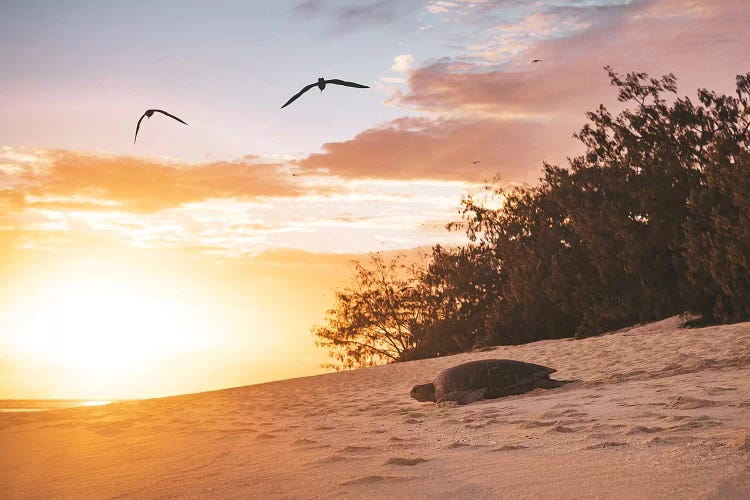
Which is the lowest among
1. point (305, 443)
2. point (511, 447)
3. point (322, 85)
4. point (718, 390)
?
point (718, 390)

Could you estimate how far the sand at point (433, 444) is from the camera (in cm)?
410

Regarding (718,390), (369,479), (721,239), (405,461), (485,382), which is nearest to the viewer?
(369,479)

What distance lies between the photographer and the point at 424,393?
1011cm

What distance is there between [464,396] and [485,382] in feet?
1.43

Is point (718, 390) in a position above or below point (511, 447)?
below

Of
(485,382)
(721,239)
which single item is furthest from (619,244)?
(485,382)

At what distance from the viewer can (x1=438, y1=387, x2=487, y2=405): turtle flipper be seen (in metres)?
9.45

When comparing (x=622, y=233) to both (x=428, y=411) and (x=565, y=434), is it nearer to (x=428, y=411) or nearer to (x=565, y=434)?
(x=428, y=411)

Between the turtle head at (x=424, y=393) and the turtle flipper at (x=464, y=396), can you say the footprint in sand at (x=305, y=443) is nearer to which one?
the turtle flipper at (x=464, y=396)

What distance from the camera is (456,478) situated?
4324mm

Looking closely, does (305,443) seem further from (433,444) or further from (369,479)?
(369,479)

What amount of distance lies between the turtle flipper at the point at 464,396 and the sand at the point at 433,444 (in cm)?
31

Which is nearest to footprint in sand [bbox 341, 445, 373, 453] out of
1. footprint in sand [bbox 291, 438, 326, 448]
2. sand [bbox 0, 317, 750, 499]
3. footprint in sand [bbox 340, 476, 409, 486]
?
sand [bbox 0, 317, 750, 499]

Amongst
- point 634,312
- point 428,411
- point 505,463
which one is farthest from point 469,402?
point 634,312
